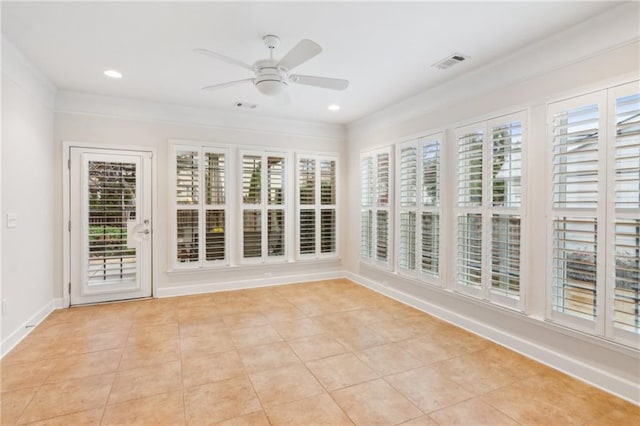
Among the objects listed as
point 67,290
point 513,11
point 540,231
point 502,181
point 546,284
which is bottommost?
point 67,290

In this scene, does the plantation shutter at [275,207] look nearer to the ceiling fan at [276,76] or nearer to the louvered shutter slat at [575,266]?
the ceiling fan at [276,76]

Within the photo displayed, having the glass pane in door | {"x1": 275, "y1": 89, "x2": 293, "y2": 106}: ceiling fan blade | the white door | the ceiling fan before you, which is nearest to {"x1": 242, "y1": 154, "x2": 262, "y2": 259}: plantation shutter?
the white door

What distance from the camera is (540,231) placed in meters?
2.84

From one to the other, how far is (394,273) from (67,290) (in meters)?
4.33

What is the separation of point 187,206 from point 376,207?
9.19ft

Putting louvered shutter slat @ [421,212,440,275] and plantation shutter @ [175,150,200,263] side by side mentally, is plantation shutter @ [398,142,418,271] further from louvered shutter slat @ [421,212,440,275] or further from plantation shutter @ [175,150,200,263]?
plantation shutter @ [175,150,200,263]

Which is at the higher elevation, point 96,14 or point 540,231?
point 96,14

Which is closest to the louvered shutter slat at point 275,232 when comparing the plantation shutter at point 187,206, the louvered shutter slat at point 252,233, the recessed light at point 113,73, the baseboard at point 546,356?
the louvered shutter slat at point 252,233

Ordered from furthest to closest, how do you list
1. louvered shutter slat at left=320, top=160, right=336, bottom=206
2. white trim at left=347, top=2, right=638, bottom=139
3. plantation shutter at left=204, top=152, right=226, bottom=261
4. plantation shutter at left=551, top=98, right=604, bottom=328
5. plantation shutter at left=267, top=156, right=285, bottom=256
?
louvered shutter slat at left=320, top=160, right=336, bottom=206
plantation shutter at left=267, top=156, right=285, bottom=256
plantation shutter at left=204, top=152, right=226, bottom=261
plantation shutter at left=551, top=98, right=604, bottom=328
white trim at left=347, top=2, right=638, bottom=139

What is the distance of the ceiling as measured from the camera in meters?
2.38

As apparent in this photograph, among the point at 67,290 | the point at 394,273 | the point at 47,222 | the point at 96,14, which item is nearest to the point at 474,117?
the point at 394,273

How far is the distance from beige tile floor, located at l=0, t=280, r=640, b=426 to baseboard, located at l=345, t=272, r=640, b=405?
8 cm

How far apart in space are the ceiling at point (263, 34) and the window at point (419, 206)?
82cm

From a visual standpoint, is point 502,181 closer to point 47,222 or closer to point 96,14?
point 96,14
